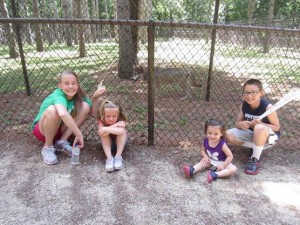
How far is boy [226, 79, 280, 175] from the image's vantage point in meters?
2.86

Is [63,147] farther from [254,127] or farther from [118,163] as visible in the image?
[254,127]

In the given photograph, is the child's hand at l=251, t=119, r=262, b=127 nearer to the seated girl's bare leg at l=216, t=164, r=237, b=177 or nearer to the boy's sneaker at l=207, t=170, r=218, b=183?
the seated girl's bare leg at l=216, t=164, r=237, b=177

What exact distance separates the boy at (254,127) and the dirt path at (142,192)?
18 centimetres

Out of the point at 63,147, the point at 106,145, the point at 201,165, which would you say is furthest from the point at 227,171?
the point at 63,147

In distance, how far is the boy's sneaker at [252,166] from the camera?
289 cm

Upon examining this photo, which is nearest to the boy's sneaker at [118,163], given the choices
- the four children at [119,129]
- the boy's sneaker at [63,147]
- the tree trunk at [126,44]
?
the four children at [119,129]

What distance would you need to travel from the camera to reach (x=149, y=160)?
312cm

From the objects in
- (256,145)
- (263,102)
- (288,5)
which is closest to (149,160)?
(256,145)

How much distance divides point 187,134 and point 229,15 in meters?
32.6

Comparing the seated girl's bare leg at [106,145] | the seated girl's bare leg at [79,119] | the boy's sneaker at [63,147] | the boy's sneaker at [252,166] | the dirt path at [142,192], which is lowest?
the dirt path at [142,192]

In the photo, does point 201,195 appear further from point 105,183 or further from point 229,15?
point 229,15

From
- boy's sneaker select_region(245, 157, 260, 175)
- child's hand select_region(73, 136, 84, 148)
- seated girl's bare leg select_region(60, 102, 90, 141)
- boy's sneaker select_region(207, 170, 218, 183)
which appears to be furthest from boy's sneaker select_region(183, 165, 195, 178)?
seated girl's bare leg select_region(60, 102, 90, 141)

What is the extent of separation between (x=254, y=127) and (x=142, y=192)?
117 cm

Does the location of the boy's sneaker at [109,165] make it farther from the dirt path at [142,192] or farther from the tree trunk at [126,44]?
the tree trunk at [126,44]
